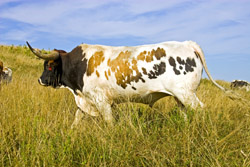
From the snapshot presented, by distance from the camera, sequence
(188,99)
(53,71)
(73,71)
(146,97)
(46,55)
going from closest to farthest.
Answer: (188,99), (146,97), (73,71), (46,55), (53,71)

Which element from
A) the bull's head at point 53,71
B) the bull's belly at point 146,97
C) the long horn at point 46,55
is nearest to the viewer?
the bull's belly at point 146,97

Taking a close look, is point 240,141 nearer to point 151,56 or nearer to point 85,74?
point 151,56

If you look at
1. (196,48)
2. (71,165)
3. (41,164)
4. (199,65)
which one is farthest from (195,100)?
(41,164)

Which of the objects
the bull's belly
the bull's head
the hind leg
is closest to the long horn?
the bull's head

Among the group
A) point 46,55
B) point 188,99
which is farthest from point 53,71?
point 188,99

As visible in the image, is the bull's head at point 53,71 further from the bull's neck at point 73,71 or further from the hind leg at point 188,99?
the hind leg at point 188,99

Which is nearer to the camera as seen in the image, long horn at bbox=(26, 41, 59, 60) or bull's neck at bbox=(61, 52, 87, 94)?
bull's neck at bbox=(61, 52, 87, 94)

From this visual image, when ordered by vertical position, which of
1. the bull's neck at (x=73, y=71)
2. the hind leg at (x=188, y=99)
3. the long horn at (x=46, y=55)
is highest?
the long horn at (x=46, y=55)

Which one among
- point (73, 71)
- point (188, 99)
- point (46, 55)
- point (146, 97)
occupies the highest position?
point (46, 55)

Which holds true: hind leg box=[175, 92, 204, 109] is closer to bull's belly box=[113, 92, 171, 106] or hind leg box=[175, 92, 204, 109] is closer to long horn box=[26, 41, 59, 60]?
bull's belly box=[113, 92, 171, 106]

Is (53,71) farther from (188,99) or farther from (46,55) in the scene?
(188,99)

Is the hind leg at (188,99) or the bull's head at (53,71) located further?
the bull's head at (53,71)

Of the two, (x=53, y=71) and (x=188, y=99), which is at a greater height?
(x=53, y=71)

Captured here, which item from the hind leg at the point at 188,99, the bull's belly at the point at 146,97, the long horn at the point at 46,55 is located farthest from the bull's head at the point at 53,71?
the hind leg at the point at 188,99
